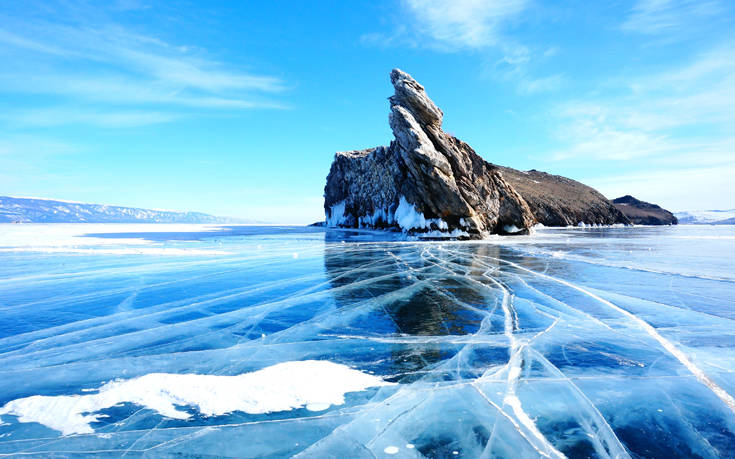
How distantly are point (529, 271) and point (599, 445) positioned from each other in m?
13.2

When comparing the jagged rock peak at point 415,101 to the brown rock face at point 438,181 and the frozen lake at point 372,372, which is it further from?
the frozen lake at point 372,372

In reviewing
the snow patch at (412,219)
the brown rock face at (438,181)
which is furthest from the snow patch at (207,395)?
the snow patch at (412,219)

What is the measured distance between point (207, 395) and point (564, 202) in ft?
380

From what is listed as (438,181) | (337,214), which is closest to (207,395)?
(438,181)

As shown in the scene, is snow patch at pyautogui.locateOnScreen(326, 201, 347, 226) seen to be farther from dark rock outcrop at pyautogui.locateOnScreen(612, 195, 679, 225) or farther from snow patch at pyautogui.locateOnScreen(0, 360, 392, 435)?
dark rock outcrop at pyautogui.locateOnScreen(612, 195, 679, 225)

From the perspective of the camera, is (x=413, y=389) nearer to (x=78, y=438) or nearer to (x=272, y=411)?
(x=272, y=411)

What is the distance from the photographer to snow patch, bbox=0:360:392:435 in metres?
4.45

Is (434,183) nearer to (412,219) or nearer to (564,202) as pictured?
(412,219)

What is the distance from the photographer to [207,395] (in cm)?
489

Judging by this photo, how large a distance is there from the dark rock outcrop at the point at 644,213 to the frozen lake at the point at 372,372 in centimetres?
14630

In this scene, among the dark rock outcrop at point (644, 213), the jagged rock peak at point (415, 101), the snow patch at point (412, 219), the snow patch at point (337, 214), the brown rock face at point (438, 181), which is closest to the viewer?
the brown rock face at point (438, 181)

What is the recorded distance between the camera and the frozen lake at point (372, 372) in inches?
151

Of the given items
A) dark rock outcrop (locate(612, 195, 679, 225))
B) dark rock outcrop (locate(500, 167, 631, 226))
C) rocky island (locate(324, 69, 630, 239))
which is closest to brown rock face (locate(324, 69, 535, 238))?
rocky island (locate(324, 69, 630, 239))

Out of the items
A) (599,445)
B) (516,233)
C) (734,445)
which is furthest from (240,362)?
(516,233)
